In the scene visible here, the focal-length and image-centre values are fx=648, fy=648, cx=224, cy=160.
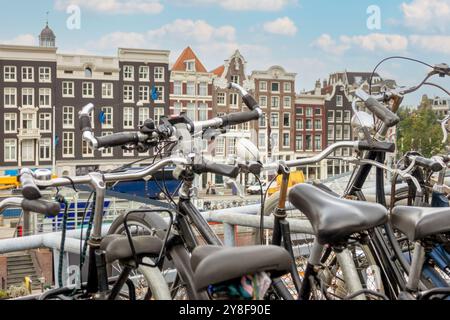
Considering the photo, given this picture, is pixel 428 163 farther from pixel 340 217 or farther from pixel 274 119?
pixel 274 119

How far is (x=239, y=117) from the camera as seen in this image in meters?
1.78

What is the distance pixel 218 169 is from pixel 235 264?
46cm

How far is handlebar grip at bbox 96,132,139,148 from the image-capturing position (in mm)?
1502

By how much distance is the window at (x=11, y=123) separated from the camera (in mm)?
22766

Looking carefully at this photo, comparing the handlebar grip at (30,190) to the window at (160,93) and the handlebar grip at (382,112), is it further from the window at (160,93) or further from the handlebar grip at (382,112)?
the window at (160,93)

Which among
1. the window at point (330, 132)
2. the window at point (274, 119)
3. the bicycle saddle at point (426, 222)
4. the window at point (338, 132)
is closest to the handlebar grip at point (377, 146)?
the bicycle saddle at point (426, 222)

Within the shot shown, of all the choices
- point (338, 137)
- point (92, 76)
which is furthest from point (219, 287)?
Answer: point (338, 137)

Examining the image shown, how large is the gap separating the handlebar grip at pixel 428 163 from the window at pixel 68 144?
2148 cm

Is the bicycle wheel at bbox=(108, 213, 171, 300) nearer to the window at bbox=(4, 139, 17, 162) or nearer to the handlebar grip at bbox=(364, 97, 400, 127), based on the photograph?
the handlebar grip at bbox=(364, 97, 400, 127)

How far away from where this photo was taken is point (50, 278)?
2.15 m

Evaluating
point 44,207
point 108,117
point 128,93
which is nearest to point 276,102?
point 128,93

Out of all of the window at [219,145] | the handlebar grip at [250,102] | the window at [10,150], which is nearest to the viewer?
the window at [219,145]

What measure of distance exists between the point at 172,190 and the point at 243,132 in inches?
10.0
